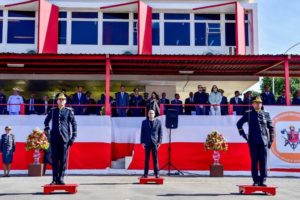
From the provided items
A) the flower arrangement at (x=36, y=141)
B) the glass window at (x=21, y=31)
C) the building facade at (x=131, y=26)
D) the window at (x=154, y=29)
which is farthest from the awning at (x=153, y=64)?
the flower arrangement at (x=36, y=141)

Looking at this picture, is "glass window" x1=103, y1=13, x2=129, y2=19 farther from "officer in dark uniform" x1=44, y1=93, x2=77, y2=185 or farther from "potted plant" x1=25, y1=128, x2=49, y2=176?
"officer in dark uniform" x1=44, y1=93, x2=77, y2=185

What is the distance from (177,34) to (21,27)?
901 centimetres

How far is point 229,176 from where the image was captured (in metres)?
16.0

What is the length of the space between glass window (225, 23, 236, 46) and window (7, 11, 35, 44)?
11202 mm

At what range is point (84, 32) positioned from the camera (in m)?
24.8

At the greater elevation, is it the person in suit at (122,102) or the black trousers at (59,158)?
the person in suit at (122,102)

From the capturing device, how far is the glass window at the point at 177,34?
24906mm

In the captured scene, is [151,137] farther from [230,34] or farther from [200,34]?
[230,34]

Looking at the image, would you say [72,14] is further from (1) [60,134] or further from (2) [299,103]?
(1) [60,134]

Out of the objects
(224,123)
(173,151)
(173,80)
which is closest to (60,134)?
(173,151)

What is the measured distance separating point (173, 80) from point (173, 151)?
25.7ft

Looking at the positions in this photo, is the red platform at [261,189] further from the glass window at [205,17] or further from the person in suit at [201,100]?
the glass window at [205,17]

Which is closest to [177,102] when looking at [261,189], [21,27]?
[261,189]

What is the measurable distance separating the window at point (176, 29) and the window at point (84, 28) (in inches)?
163
